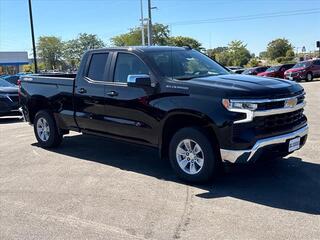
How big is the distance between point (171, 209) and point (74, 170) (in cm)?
259

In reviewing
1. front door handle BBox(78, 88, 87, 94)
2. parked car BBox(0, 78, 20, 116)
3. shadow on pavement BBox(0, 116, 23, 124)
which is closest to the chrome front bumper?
front door handle BBox(78, 88, 87, 94)

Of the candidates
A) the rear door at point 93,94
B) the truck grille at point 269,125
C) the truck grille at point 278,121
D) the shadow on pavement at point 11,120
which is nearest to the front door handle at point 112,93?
the rear door at point 93,94

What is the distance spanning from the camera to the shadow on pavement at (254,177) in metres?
5.66

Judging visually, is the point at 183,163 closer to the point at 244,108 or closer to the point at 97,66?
the point at 244,108

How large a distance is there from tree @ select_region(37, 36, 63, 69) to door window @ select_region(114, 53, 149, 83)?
334ft

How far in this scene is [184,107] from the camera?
20.4ft

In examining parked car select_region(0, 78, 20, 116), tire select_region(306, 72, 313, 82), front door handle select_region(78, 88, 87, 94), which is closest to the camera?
front door handle select_region(78, 88, 87, 94)

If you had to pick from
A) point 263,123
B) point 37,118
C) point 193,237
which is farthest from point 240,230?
point 37,118

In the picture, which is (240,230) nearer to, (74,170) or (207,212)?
(207,212)

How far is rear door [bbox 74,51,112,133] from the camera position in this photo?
25.1 ft

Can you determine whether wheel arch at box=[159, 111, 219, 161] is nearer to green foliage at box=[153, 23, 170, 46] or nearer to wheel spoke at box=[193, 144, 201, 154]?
wheel spoke at box=[193, 144, 201, 154]

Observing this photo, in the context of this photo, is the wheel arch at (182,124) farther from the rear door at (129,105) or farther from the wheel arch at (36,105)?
the wheel arch at (36,105)

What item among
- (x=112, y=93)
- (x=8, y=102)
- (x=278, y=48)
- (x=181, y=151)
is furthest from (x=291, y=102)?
(x=278, y=48)

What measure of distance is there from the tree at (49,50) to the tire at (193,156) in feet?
339
